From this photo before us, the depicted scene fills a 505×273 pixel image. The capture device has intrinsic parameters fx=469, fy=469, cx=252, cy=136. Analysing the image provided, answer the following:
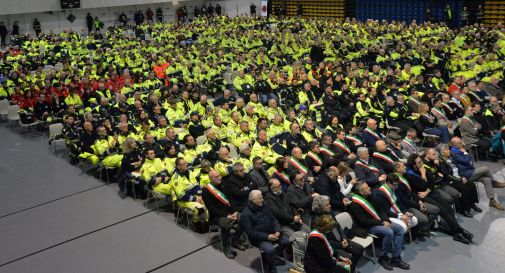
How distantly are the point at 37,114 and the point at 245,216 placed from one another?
9.57 meters

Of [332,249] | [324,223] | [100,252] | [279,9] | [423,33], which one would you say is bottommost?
[100,252]

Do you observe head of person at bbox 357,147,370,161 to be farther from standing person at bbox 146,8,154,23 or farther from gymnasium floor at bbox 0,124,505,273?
standing person at bbox 146,8,154,23

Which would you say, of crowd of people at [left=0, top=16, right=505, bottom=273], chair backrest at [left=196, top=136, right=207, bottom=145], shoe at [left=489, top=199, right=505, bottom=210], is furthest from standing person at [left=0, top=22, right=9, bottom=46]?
shoe at [left=489, top=199, right=505, bottom=210]

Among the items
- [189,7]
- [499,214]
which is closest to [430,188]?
[499,214]

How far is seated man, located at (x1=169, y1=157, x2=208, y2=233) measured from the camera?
312 inches

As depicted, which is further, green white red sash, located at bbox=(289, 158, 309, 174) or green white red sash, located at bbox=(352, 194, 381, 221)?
green white red sash, located at bbox=(289, 158, 309, 174)

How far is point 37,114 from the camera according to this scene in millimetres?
13703

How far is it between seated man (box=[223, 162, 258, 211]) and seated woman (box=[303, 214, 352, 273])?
2.01 m

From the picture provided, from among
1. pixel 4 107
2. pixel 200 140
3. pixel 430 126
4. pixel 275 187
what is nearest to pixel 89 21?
pixel 4 107

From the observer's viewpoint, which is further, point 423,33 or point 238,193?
point 423,33

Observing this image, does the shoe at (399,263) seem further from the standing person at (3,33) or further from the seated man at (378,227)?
the standing person at (3,33)

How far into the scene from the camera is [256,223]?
6.61 metres

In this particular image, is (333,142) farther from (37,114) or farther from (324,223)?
(37,114)

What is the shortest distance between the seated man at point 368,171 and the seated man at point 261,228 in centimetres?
187
